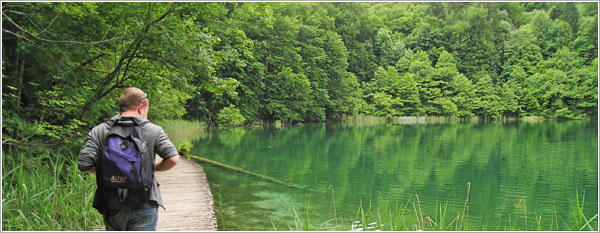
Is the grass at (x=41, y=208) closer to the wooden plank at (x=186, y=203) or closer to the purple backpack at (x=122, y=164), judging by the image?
the wooden plank at (x=186, y=203)

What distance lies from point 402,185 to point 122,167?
797 centimetres

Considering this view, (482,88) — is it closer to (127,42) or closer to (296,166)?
(296,166)

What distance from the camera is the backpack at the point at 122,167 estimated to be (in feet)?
7.66

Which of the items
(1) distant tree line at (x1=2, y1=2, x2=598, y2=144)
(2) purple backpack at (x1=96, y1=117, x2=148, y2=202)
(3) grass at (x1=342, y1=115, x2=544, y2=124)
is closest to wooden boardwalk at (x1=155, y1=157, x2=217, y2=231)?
(1) distant tree line at (x1=2, y1=2, x2=598, y2=144)

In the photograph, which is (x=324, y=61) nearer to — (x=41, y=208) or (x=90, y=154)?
(x=41, y=208)

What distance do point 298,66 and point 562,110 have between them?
85.1 feet

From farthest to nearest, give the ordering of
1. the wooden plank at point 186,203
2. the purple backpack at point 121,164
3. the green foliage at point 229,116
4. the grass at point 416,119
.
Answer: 1. the grass at point 416,119
2. the green foliage at point 229,116
3. the wooden plank at point 186,203
4. the purple backpack at point 121,164

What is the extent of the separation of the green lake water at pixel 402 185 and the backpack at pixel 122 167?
1395 millimetres

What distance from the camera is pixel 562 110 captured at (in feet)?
148

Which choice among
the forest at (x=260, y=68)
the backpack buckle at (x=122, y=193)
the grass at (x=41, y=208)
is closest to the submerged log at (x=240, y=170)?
the forest at (x=260, y=68)

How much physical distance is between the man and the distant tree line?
11.4ft

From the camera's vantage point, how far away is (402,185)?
31.8ft

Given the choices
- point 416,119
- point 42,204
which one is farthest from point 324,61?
point 42,204

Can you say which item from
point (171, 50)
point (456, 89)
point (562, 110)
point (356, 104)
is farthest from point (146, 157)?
point (562, 110)
